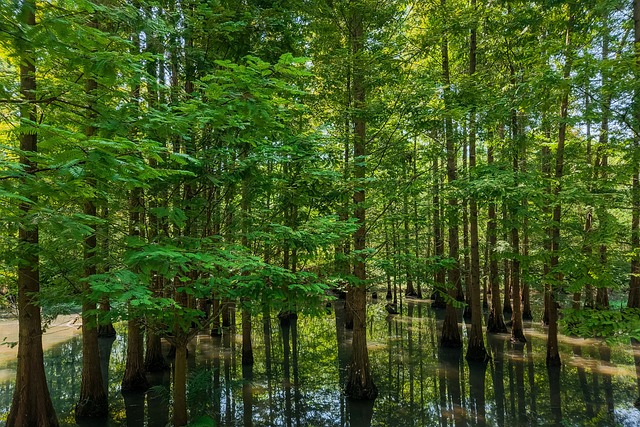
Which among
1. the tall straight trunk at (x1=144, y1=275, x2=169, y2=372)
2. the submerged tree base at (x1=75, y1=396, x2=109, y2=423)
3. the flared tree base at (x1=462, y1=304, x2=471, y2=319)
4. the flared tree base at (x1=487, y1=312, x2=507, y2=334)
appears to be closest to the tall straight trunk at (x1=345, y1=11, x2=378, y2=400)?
the submerged tree base at (x1=75, y1=396, x2=109, y2=423)

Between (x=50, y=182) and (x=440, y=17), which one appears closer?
(x=50, y=182)


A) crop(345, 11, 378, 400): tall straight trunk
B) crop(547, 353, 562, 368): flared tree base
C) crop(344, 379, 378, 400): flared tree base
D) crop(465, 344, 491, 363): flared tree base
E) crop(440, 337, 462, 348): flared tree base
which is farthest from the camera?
Result: crop(440, 337, 462, 348): flared tree base

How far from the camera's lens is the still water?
8.74 meters

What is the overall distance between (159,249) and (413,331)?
1601 cm

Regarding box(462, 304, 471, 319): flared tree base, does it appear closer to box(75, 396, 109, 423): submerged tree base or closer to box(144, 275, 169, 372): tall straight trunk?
box(144, 275, 169, 372): tall straight trunk

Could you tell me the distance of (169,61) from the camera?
6.53m

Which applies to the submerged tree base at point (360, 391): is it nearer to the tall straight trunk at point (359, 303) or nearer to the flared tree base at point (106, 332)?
the tall straight trunk at point (359, 303)

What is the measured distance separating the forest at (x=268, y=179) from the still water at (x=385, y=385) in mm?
148

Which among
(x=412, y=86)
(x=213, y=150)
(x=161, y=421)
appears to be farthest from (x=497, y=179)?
(x=161, y=421)

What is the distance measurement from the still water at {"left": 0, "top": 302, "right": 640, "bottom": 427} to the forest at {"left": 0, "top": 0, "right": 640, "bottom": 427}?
148 mm

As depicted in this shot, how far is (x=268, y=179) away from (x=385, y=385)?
25.7 feet

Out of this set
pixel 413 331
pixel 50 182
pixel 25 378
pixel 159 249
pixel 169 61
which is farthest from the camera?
pixel 413 331

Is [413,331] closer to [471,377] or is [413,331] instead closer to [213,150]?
[471,377]

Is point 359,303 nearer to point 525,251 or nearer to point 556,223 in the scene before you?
point 556,223
